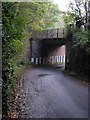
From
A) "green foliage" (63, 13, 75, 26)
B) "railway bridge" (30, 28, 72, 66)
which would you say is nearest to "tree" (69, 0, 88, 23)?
"green foliage" (63, 13, 75, 26)

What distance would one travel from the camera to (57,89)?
10.0 metres

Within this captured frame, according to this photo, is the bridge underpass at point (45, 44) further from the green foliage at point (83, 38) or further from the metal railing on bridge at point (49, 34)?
the green foliage at point (83, 38)

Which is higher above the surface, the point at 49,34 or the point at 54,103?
the point at 49,34

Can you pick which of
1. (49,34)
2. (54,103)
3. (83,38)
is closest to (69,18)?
(83,38)

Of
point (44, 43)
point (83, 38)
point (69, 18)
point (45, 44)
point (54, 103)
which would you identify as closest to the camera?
point (54, 103)

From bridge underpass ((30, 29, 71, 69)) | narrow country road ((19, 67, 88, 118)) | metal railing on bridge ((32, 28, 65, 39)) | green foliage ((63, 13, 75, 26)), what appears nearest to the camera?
narrow country road ((19, 67, 88, 118))

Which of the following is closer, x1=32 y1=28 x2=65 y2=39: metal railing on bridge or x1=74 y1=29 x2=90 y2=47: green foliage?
x1=74 y1=29 x2=90 y2=47: green foliage

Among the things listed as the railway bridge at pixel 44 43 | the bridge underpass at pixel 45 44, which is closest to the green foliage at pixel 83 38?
the railway bridge at pixel 44 43

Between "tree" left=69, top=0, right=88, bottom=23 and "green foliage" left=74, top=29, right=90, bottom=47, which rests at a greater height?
"tree" left=69, top=0, right=88, bottom=23

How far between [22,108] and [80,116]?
1.61 metres

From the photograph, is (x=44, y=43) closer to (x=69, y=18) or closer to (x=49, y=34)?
(x=49, y=34)

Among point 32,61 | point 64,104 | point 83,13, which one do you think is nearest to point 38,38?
point 32,61

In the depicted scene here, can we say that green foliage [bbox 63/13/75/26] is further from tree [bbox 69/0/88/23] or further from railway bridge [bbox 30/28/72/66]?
railway bridge [bbox 30/28/72/66]

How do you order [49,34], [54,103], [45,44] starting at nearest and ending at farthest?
1. [54,103]
2. [49,34]
3. [45,44]
